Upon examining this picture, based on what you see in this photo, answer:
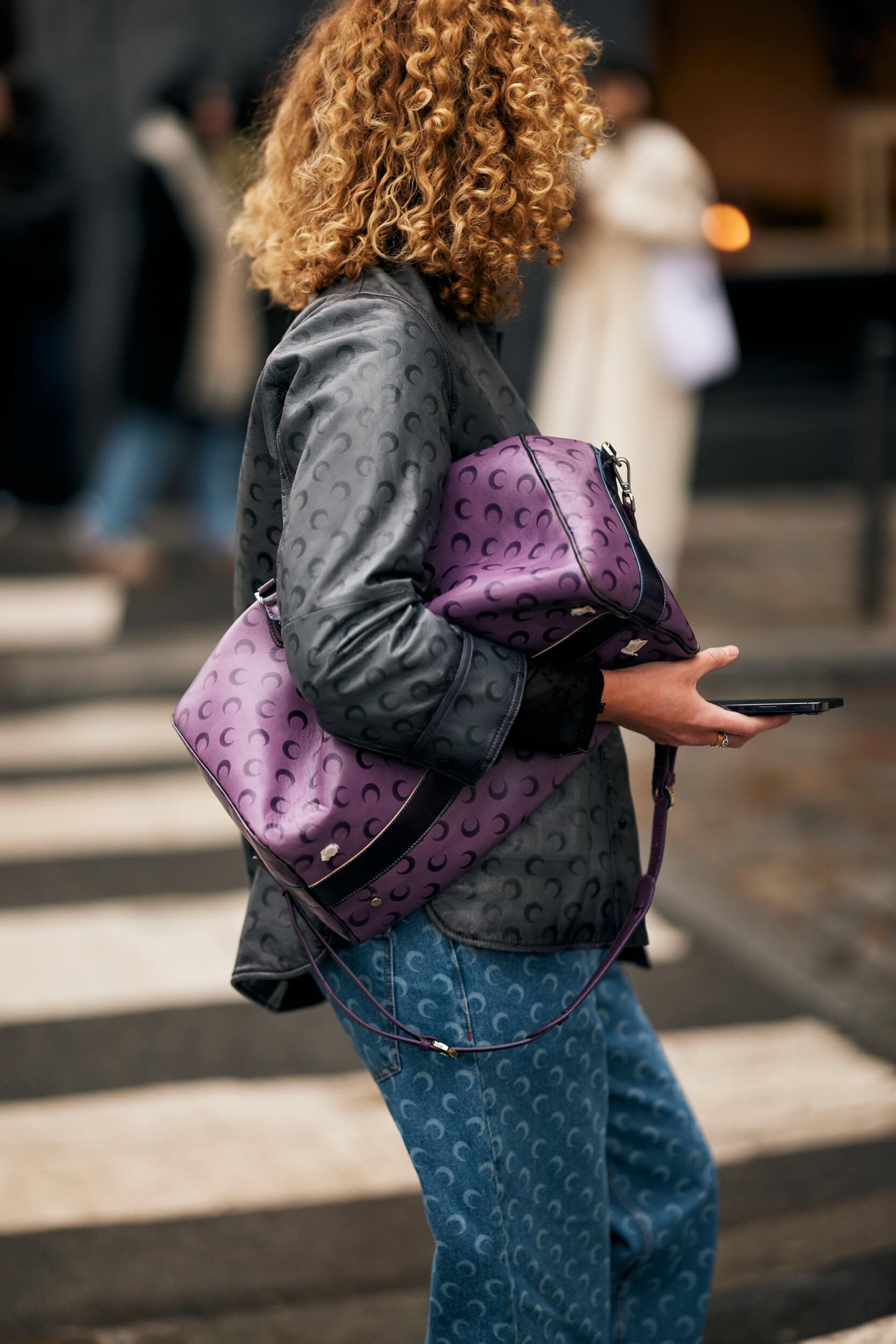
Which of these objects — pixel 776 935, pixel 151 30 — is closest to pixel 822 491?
pixel 151 30

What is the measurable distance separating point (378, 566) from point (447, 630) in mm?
105

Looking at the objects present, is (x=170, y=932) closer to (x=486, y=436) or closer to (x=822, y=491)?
(x=486, y=436)

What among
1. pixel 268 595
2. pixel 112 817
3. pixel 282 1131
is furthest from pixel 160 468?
pixel 268 595

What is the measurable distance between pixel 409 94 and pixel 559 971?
3.41 ft

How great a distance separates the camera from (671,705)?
1.88 metres

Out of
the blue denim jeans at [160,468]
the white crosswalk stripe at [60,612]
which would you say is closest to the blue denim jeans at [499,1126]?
the white crosswalk stripe at [60,612]

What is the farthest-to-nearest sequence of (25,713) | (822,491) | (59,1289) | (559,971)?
1. (822,491)
2. (25,713)
3. (59,1289)
4. (559,971)

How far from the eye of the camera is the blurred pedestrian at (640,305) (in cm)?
645

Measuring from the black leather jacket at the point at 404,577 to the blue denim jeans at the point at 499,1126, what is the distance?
0.17 ft

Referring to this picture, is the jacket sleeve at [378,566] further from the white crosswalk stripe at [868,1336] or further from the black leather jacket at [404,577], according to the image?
the white crosswalk stripe at [868,1336]

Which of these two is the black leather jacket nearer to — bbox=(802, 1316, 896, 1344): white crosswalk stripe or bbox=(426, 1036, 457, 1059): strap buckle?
bbox=(426, 1036, 457, 1059): strap buckle

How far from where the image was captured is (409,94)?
5.91 ft

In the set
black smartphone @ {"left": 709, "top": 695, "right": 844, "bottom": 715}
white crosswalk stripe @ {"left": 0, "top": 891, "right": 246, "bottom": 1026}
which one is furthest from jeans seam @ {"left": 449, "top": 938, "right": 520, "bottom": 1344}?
white crosswalk stripe @ {"left": 0, "top": 891, "right": 246, "bottom": 1026}

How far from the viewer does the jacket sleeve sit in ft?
5.46
